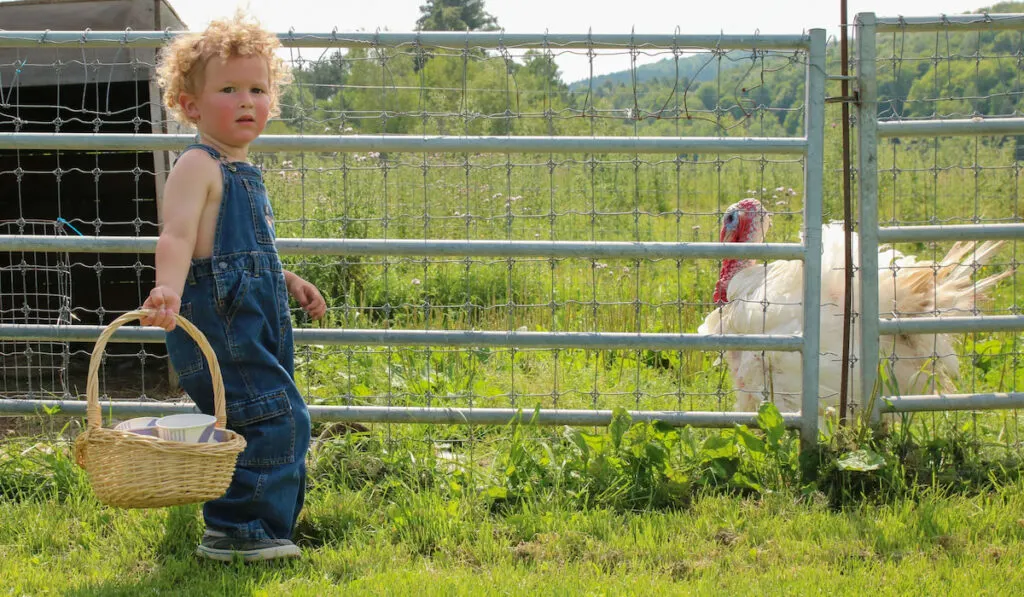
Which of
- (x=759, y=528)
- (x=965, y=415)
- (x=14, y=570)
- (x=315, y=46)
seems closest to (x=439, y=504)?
(x=759, y=528)

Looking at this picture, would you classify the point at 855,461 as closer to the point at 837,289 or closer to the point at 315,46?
the point at 837,289

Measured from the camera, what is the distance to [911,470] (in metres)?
4.20

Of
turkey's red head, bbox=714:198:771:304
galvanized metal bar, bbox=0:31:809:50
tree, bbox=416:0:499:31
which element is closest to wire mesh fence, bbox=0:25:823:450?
galvanized metal bar, bbox=0:31:809:50

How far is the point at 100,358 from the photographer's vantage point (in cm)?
300

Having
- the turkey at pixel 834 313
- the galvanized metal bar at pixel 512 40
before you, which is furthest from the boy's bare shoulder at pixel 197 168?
the turkey at pixel 834 313

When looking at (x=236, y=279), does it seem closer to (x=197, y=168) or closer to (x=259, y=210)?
(x=259, y=210)

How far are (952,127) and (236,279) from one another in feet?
10.0

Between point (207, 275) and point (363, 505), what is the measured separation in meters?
1.18

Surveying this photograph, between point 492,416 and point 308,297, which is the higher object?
point 308,297

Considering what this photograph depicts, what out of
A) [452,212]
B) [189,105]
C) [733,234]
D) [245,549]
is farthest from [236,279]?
[452,212]

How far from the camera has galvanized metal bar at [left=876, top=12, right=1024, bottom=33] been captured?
4.20 meters

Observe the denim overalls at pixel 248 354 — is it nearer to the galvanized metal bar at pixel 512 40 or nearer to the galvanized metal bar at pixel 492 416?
the galvanized metal bar at pixel 492 416

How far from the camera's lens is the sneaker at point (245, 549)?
342cm

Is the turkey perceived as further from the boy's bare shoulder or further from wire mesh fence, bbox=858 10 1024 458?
the boy's bare shoulder
